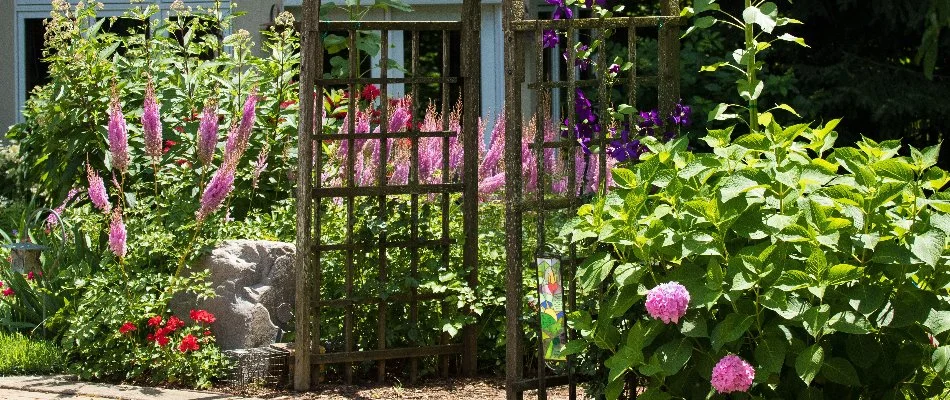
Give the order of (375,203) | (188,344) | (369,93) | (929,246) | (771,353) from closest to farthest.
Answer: (929,246), (771,353), (188,344), (375,203), (369,93)

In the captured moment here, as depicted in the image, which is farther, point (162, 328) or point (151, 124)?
point (151, 124)

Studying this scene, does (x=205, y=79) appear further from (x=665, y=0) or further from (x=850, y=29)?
(x=850, y=29)

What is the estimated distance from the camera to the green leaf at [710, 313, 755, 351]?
3680 mm

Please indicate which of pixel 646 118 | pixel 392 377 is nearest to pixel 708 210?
pixel 646 118

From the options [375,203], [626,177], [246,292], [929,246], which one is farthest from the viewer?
[246,292]

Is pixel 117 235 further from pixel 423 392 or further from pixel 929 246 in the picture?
pixel 929 246

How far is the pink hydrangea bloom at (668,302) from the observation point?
12.2ft

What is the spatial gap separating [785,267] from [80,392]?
122 inches

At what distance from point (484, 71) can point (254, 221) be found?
419 cm

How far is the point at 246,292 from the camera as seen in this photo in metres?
5.79

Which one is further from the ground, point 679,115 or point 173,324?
point 679,115

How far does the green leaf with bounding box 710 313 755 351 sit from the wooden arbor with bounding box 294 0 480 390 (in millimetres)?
2023

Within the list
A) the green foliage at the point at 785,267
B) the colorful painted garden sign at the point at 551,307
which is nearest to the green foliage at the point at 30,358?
the colorful painted garden sign at the point at 551,307

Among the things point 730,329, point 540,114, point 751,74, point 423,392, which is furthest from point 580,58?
point 423,392
